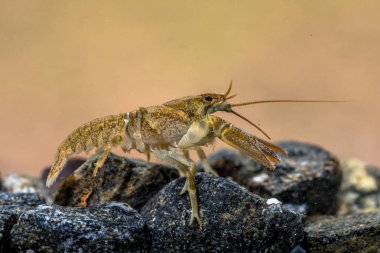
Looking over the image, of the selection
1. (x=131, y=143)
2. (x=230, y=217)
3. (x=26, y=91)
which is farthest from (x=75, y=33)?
(x=230, y=217)

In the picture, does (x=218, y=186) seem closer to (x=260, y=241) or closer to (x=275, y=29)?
(x=260, y=241)

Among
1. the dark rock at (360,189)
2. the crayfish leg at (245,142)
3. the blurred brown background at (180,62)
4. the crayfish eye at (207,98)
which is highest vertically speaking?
the blurred brown background at (180,62)

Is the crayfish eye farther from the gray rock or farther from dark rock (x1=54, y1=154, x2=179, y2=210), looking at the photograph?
the gray rock

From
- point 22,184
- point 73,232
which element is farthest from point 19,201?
point 22,184

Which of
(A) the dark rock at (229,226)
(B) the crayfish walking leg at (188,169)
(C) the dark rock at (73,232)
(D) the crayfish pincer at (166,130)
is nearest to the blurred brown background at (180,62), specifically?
(D) the crayfish pincer at (166,130)

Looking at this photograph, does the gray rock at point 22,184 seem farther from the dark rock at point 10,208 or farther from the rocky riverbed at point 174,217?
the rocky riverbed at point 174,217

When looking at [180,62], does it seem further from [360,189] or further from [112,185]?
[360,189]
